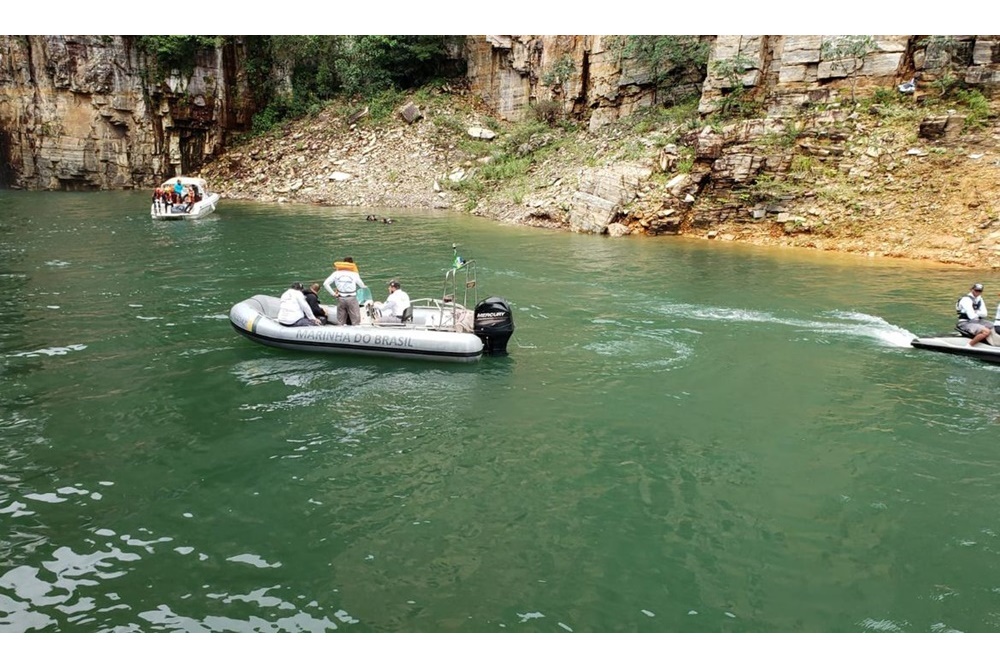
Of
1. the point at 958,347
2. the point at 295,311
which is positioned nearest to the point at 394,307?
the point at 295,311

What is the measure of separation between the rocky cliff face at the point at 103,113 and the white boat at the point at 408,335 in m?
34.8

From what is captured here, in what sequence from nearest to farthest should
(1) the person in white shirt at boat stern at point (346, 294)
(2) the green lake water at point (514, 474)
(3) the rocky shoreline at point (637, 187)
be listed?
(2) the green lake water at point (514, 474) < (1) the person in white shirt at boat stern at point (346, 294) < (3) the rocky shoreline at point (637, 187)

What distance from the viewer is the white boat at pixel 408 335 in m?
12.5

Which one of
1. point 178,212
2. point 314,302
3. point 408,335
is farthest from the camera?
point 178,212

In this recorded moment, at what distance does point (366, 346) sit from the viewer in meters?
12.7

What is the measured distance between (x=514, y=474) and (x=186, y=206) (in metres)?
26.3

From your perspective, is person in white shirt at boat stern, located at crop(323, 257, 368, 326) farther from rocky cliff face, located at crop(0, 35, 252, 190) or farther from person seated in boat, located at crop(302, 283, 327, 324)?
rocky cliff face, located at crop(0, 35, 252, 190)

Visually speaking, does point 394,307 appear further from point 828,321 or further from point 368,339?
point 828,321

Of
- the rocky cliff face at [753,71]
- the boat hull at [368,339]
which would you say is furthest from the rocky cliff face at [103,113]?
the boat hull at [368,339]

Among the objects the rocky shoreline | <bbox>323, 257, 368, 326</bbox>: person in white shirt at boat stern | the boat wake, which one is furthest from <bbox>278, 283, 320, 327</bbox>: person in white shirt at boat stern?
the rocky shoreline

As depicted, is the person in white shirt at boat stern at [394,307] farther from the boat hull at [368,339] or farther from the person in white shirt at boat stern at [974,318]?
the person in white shirt at boat stern at [974,318]

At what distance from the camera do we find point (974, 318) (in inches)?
534

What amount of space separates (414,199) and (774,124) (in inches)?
684

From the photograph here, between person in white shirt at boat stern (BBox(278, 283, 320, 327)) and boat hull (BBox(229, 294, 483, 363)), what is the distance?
15cm
